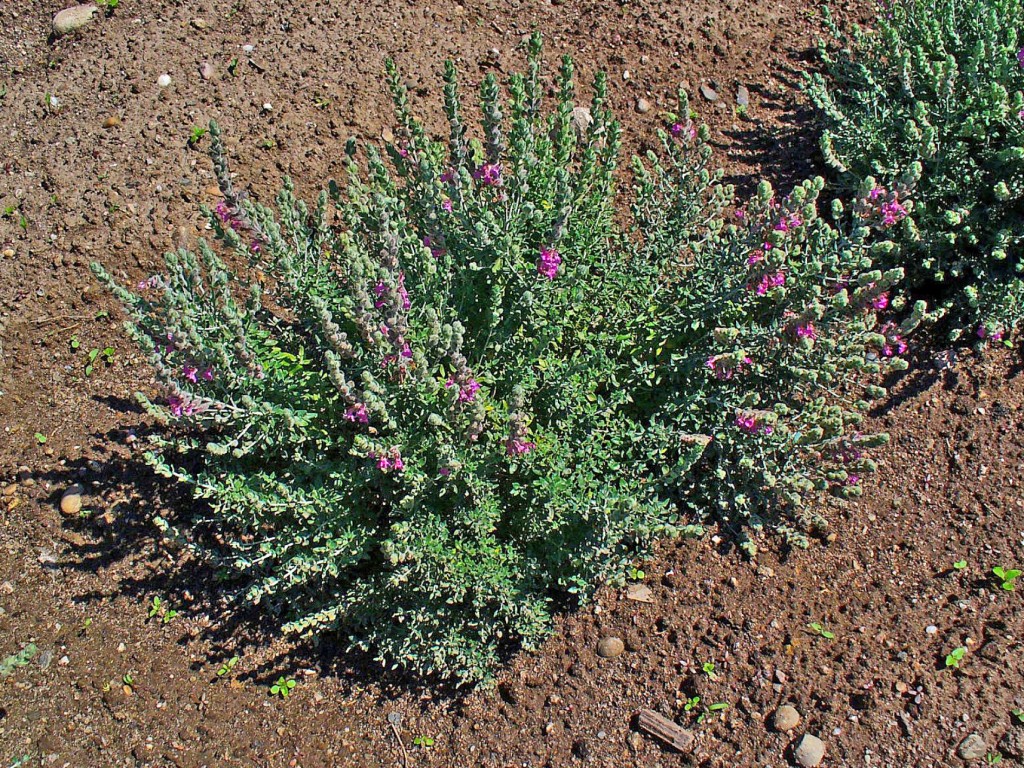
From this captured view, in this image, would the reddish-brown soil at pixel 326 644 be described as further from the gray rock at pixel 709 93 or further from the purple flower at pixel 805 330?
the purple flower at pixel 805 330

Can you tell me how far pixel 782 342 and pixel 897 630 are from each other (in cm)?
131

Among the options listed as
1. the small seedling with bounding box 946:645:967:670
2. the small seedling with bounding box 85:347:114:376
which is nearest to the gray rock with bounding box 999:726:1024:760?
the small seedling with bounding box 946:645:967:670

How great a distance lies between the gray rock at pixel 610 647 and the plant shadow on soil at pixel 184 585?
379 millimetres

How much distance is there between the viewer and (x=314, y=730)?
12.0 feet

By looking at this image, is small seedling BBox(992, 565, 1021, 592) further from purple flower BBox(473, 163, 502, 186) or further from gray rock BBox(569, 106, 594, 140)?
gray rock BBox(569, 106, 594, 140)

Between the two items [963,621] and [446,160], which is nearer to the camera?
[963,621]

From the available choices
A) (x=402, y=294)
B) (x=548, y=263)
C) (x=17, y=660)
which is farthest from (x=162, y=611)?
(x=548, y=263)

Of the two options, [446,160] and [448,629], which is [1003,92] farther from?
[448,629]

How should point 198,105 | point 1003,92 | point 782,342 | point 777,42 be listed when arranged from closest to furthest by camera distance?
point 782,342
point 1003,92
point 198,105
point 777,42

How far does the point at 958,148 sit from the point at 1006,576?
6.96ft

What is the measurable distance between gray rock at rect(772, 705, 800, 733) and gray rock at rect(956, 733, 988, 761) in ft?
1.91

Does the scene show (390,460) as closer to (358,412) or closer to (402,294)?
(358,412)

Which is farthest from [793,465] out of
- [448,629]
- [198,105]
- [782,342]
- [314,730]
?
[198,105]

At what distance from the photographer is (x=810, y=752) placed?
10.7 ft
